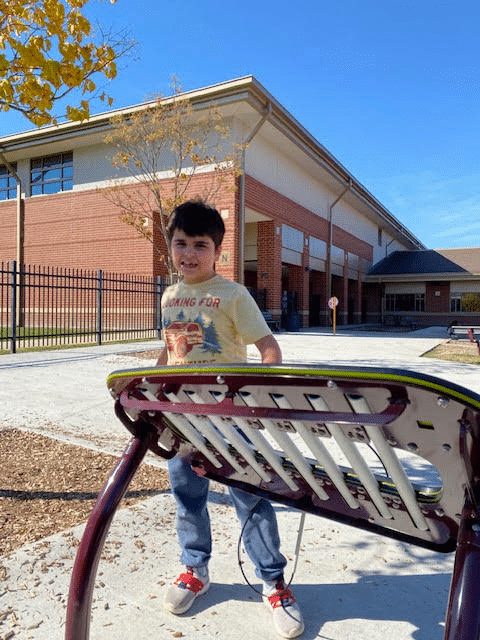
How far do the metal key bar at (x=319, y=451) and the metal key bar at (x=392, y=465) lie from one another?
0.12 metres

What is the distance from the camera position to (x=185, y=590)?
1.85m

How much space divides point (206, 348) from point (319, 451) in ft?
2.87

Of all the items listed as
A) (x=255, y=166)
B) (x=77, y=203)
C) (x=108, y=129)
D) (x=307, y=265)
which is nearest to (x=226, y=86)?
(x=255, y=166)

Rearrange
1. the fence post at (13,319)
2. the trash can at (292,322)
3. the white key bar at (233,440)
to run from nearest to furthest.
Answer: the white key bar at (233,440), the fence post at (13,319), the trash can at (292,322)

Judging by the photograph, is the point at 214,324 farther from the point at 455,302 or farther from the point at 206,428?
the point at 455,302

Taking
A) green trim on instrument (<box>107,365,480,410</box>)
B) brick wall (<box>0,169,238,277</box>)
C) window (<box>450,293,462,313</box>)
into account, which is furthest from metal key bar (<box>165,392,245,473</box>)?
window (<box>450,293,462,313</box>)

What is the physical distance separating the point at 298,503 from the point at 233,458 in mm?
235

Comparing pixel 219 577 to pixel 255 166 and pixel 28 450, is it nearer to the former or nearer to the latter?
pixel 28 450

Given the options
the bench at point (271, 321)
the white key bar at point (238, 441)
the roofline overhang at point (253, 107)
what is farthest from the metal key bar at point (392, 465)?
the bench at point (271, 321)

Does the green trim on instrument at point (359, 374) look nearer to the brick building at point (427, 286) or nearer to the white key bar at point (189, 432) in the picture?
the white key bar at point (189, 432)

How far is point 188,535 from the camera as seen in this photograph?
1902mm

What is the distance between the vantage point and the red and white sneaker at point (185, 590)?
1.81 m

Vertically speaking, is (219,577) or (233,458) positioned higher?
(233,458)

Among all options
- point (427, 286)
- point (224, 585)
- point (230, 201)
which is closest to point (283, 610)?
point (224, 585)
